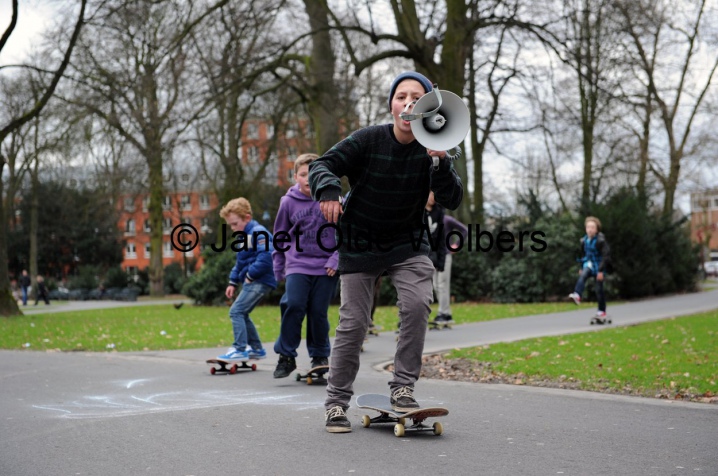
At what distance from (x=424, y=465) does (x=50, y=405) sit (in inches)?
151

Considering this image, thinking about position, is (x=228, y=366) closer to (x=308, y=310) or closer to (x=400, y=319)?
(x=308, y=310)

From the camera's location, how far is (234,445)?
5164 mm

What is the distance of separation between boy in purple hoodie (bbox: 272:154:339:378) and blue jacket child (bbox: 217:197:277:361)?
1.22 metres

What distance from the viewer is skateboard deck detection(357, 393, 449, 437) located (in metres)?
5.25

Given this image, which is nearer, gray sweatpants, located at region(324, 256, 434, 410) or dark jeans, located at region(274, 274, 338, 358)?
gray sweatpants, located at region(324, 256, 434, 410)

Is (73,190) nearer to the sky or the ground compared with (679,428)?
nearer to the sky

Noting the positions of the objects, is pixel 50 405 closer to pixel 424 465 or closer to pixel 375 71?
pixel 424 465

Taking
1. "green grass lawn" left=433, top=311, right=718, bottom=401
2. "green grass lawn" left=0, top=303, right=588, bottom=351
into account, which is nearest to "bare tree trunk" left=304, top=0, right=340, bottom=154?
"green grass lawn" left=0, top=303, right=588, bottom=351

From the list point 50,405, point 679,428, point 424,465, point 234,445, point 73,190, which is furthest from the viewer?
point 73,190

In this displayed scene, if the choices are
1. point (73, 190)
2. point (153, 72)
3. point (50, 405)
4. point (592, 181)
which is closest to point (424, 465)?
point (50, 405)

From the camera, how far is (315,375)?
8.20 metres

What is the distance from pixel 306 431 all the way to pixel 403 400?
2.17ft

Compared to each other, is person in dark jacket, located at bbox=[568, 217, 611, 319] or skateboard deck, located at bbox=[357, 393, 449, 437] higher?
person in dark jacket, located at bbox=[568, 217, 611, 319]

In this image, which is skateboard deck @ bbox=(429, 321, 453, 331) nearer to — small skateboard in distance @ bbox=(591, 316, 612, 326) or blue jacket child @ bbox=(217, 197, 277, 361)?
small skateboard in distance @ bbox=(591, 316, 612, 326)
